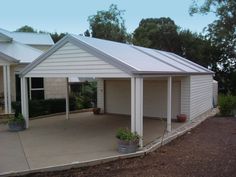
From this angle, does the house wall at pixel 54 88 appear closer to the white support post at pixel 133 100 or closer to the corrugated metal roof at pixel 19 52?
the corrugated metal roof at pixel 19 52

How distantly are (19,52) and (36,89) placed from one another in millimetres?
2421

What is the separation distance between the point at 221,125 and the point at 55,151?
786 cm

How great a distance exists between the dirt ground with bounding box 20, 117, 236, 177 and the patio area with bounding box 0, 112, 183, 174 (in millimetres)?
780

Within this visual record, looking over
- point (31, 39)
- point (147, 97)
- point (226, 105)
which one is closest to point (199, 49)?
point (226, 105)

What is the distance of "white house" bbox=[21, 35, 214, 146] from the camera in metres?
8.90

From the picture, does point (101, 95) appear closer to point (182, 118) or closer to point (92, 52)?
point (182, 118)

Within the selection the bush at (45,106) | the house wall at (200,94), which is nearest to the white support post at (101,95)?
the bush at (45,106)

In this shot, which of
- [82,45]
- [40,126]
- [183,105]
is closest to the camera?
[82,45]

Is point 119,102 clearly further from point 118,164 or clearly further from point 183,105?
point 118,164

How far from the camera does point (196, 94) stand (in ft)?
49.6

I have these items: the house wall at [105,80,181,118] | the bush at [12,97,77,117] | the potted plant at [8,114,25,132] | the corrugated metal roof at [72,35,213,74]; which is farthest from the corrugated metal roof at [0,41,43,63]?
the corrugated metal roof at [72,35,213,74]

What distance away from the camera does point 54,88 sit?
17719 mm

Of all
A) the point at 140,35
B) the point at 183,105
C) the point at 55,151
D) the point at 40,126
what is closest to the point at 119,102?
the point at 183,105

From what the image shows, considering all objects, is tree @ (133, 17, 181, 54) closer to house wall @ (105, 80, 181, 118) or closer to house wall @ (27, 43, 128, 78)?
house wall @ (105, 80, 181, 118)
